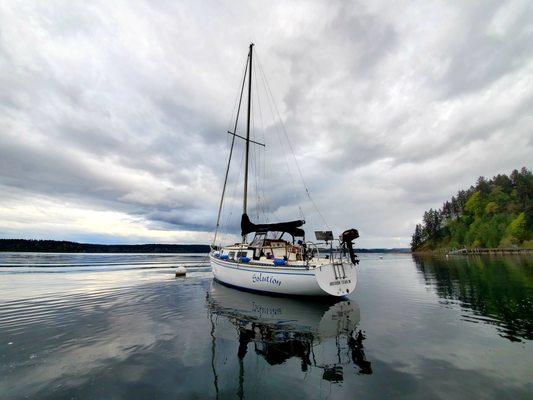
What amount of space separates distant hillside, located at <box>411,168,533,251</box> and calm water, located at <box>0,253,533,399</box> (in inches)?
4158

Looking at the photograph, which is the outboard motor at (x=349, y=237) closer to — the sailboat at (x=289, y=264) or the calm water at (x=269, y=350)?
the sailboat at (x=289, y=264)

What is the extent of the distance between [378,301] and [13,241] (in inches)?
10033

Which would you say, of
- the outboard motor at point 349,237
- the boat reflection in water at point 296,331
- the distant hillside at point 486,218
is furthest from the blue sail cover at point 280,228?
the distant hillside at point 486,218

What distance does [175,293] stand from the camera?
875 inches

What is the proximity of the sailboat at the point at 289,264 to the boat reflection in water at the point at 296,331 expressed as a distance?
1.11 m

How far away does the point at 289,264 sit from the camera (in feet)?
58.9

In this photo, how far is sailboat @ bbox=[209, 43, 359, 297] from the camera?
671 inches

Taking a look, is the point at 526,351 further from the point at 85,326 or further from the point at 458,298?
the point at 85,326

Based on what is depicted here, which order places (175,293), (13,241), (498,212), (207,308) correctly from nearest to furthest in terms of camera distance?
(207,308)
(175,293)
(498,212)
(13,241)

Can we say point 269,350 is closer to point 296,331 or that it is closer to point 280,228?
point 296,331

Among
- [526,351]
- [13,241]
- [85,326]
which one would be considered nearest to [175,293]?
[85,326]

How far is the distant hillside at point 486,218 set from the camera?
9494 cm

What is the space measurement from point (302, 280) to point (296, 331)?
5.68 m

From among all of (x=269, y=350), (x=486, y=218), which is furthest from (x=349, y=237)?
(x=486, y=218)
